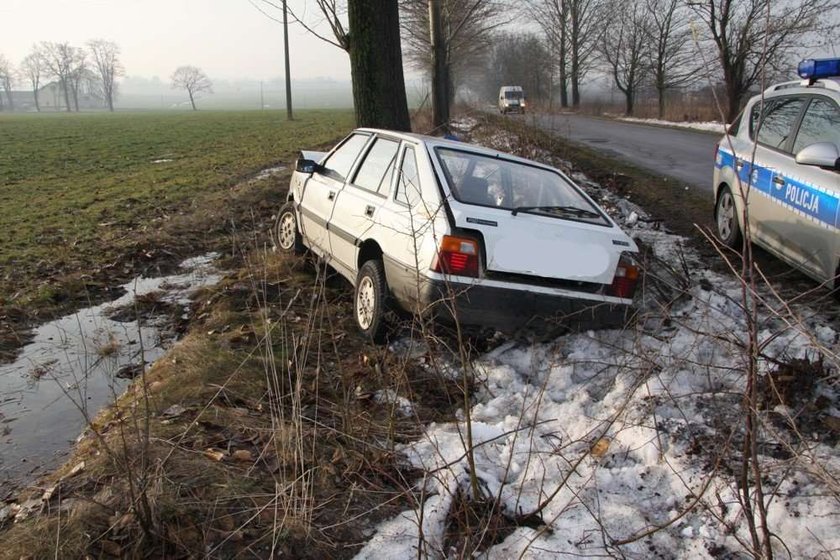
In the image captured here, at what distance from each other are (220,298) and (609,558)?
14.1 ft

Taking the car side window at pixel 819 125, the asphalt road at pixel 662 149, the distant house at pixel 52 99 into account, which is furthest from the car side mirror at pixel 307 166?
the distant house at pixel 52 99

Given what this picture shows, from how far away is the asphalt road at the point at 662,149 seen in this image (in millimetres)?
10977

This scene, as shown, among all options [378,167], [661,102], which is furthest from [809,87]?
[661,102]

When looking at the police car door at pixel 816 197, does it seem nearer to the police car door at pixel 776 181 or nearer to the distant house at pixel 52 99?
the police car door at pixel 776 181

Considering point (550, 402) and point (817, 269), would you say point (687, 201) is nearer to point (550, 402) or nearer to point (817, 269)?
point (817, 269)

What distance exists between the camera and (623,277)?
4.25 m

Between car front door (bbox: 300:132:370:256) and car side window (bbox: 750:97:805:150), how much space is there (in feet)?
11.7

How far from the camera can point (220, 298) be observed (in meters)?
5.68

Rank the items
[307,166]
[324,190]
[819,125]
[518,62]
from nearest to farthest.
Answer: [819,125] → [324,190] → [307,166] → [518,62]

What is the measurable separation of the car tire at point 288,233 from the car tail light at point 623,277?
3.54 m

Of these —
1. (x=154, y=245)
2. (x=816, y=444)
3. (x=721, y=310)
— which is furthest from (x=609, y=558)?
(x=154, y=245)

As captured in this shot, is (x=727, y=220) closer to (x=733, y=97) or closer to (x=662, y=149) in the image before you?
(x=662, y=149)

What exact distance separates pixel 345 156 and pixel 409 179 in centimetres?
152

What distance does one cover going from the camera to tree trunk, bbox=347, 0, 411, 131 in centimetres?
803
